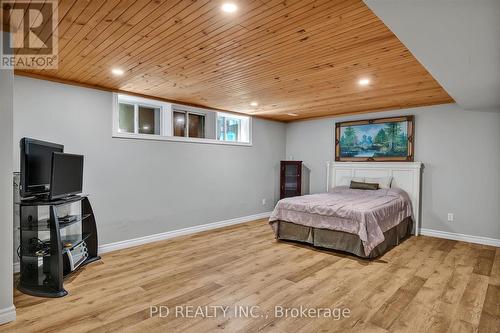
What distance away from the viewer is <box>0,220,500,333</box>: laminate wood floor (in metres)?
2.20

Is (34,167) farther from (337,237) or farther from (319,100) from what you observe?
(319,100)

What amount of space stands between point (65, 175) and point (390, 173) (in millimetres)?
5080

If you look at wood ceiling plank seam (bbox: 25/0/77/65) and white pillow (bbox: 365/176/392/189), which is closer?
wood ceiling plank seam (bbox: 25/0/77/65)

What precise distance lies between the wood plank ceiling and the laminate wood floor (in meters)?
2.31

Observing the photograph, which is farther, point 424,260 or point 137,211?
point 137,211

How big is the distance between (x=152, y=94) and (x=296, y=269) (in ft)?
10.9

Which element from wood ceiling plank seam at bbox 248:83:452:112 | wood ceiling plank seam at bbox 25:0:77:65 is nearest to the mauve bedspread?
wood ceiling plank seam at bbox 248:83:452:112

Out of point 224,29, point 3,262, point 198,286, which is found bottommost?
point 198,286

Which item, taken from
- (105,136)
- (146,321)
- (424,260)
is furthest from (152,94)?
(424,260)

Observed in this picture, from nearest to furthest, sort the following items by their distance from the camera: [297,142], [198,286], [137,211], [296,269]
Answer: [198,286]
[296,269]
[137,211]
[297,142]

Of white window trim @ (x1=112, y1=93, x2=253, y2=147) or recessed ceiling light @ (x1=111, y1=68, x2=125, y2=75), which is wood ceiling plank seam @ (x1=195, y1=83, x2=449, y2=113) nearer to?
white window trim @ (x1=112, y1=93, x2=253, y2=147)

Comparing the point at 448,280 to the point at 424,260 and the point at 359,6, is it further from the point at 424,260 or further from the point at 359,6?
the point at 359,6

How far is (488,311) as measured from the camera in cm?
239

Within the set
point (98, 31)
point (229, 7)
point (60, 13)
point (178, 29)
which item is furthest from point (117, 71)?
point (229, 7)
